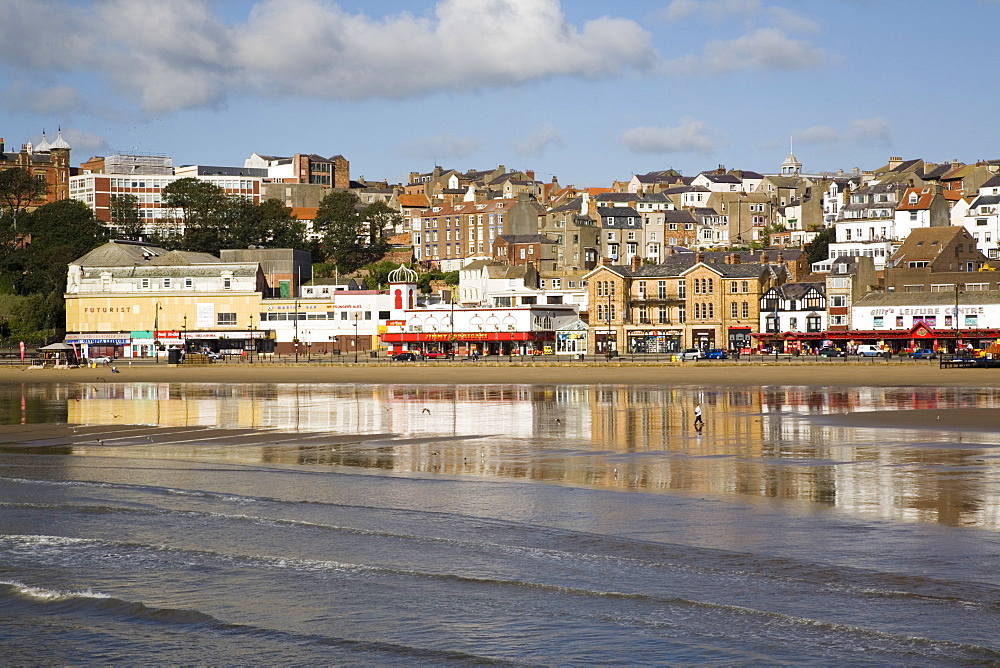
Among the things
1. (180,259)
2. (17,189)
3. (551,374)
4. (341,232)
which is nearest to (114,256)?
(180,259)

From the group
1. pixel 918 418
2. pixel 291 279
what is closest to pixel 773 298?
pixel 291 279

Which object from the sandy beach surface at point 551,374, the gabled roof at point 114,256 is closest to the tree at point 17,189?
the gabled roof at point 114,256

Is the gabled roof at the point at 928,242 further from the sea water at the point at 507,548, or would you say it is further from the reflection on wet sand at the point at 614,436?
the sea water at the point at 507,548

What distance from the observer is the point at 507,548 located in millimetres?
15086

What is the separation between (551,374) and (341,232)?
56.6 metres

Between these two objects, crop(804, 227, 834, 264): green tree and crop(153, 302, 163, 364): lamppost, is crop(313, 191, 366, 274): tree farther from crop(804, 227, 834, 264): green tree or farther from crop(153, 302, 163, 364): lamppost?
crop(804, 227, 834, 264): green tree

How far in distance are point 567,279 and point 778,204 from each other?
57879 mm

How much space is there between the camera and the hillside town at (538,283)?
273 ft

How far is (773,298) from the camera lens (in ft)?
278

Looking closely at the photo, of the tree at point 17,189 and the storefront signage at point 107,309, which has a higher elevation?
the tree at point 17,189

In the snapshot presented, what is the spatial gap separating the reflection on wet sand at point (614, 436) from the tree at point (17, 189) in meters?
76.6

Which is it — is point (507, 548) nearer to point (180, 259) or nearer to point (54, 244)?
point (180, 259)

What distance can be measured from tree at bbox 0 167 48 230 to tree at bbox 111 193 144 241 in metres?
9.37

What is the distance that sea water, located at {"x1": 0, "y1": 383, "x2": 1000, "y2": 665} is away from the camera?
36.6ft
